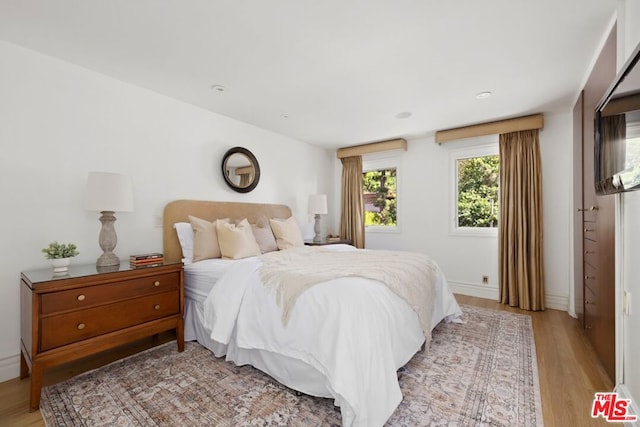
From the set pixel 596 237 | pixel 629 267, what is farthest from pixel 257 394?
pixel 596 237

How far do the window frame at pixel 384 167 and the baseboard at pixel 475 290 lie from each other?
1.18 meters

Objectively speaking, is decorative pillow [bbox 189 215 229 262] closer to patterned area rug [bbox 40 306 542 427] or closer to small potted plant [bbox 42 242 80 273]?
patterned area rug [bbox 40 306 542 427]

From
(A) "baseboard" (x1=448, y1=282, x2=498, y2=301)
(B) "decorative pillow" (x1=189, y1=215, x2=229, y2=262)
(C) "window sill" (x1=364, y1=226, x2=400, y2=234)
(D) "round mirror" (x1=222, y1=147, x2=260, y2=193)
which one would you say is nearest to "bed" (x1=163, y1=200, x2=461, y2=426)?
(B) "decorative pillow" (x1=189, y1=215, x2=229, y2=262)

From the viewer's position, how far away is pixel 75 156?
7.80ft

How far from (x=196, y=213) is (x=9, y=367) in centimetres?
178

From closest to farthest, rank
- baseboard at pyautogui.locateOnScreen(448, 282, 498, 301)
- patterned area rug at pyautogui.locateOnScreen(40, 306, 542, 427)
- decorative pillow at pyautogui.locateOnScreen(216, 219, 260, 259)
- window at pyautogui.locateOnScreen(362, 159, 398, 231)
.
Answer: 1. patterned area rug at pyautogui.locateOnScreen(40, 306, 542, 427)
2. decorative pillow at pyautogui.locateOnScreen(216, 219, 260, 259)
3. baseboard at pyautogui.locateOnScreen(448, 282, 498, 301)
4. window at pyautogui.locateOnScreen(362, 159, 398, 231)

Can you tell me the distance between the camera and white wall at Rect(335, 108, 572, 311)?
3494mm

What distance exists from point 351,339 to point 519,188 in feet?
10.8

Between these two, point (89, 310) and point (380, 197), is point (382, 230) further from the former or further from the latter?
point (89, 310)

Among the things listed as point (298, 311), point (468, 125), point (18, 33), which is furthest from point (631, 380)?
point (18, 33)

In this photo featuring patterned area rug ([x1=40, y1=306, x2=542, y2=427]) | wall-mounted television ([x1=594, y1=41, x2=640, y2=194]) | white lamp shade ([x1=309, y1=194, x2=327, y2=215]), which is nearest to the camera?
wall-mounted television ([x1=594, y1=41, x2=640, y2=194])

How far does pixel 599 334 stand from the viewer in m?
2.20

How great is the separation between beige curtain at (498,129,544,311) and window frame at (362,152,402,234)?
4.74 feet

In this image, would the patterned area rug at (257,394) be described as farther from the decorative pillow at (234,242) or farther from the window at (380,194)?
the window at (380,194)
